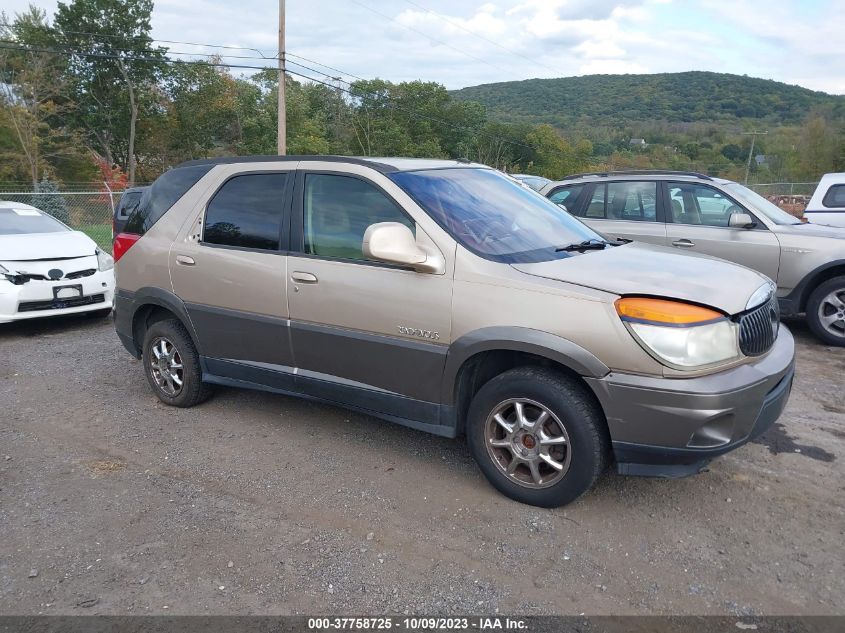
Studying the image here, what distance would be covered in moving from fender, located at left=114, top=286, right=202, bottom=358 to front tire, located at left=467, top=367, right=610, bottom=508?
2.39m

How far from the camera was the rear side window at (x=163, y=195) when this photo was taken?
15.8 ft

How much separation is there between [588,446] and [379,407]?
4.27 ft

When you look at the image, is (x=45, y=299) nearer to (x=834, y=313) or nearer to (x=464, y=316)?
(x=464, y=316)

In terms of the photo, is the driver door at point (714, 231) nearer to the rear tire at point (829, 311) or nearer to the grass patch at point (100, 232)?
the rear tire at point (829, 311)

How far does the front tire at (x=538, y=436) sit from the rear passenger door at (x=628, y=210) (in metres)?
Result: 4.61

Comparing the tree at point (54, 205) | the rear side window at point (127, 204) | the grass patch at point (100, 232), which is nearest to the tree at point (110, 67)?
the tree at point (54, 205)

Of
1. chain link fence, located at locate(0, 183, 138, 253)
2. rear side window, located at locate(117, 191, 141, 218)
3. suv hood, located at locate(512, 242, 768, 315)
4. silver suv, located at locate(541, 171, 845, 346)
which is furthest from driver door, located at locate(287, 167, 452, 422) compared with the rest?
chain link fence, located at locate(0, 183, 138, 253)

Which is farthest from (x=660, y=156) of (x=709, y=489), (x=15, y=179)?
(x=709, y=489)

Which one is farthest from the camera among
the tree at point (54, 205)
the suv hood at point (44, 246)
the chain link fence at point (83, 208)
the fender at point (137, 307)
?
the tree at point (54, 205)

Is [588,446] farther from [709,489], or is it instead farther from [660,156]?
[660,156]

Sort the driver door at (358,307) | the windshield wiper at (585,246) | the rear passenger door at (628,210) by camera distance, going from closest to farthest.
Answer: the driver door at (358,307)
the windshield wiper at (585,246)
the rear passenger door at (628,210)

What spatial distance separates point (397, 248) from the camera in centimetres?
345

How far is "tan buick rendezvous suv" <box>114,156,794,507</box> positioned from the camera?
3.02 m

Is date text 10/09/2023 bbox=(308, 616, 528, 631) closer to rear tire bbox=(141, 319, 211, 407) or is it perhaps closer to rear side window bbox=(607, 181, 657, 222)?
rear tire bbox=(141, 319, 211, 407)
